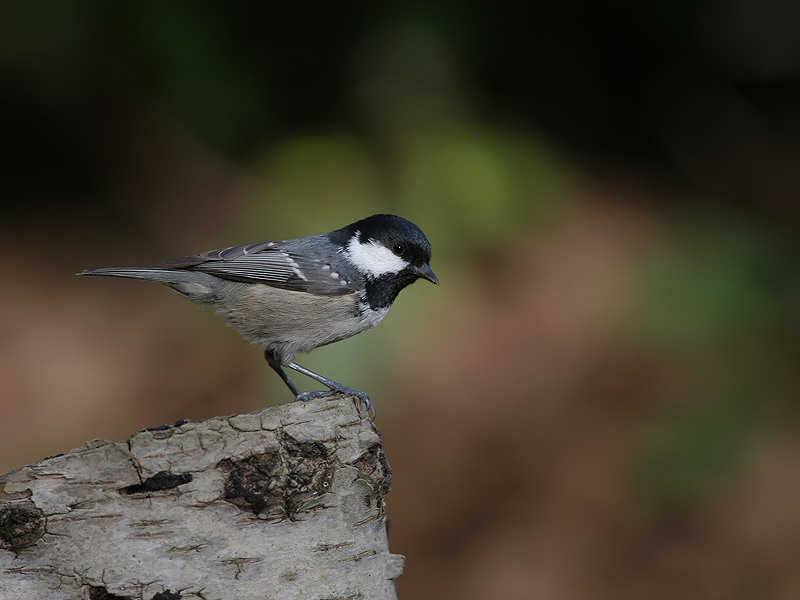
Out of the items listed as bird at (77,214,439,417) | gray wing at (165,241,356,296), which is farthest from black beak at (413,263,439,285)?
gray wing at (165,241,356,296)

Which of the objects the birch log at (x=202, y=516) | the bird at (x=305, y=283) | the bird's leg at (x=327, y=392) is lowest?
the birch log at (x=202, y=516)

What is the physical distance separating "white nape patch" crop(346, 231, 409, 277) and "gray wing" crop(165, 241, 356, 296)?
113 millimetres

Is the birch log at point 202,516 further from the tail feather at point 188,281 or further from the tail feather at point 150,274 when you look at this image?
the tail feather at point 188,281

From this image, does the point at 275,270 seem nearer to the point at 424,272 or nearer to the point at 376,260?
the point at 376,260

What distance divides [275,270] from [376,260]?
1.49 feet

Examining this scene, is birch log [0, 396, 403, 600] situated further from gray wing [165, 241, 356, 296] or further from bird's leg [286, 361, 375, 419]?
gray wing [165, 241, 356, 296]

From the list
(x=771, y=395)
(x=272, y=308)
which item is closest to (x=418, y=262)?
(x=272, y=308)

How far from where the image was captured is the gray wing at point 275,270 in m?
3.57

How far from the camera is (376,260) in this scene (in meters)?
3.66

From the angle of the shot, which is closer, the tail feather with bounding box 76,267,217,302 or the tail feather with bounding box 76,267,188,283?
the tail feather with bounding box 76,267,188,283

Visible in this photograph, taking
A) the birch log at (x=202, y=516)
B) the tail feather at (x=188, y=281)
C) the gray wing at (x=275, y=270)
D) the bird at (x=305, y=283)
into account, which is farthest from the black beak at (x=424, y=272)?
the birch log at (x=202, y=516)

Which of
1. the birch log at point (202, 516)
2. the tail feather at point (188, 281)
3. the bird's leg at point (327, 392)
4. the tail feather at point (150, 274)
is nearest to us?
the birch log at point (202, 516)

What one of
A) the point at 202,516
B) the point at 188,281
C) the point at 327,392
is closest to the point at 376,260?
the point at 327,392

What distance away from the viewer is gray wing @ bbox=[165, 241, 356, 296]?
3568 millimetres
